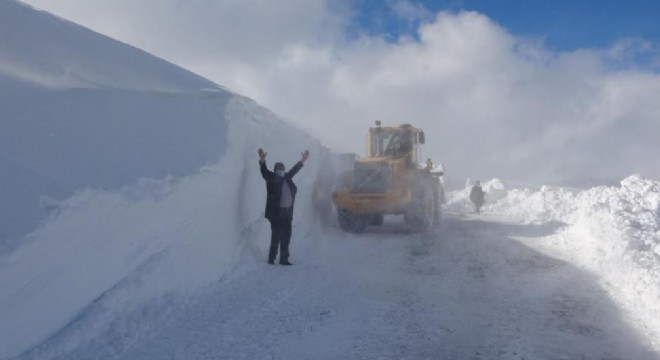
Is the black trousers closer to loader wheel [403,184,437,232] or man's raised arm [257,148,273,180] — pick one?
→ man's raised arm [257,148,273,180]

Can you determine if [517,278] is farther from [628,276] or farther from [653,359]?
[653,359]

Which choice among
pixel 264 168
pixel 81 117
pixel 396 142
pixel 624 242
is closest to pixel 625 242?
pixel 624 242

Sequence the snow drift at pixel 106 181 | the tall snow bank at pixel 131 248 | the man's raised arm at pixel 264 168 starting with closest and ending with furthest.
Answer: the tall snow bank at pixel 131 248
the snow drift at pixel 106 181
the man's raised arm at pixel 264 168

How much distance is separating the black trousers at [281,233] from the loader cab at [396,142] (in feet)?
21.2

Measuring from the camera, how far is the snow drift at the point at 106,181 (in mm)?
4035

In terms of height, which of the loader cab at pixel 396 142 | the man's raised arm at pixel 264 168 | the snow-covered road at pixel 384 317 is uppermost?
the loader cab at pixel 396 142

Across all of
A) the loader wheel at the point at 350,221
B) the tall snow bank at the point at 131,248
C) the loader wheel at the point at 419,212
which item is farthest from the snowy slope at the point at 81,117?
the loader wheel at the point at 419,212

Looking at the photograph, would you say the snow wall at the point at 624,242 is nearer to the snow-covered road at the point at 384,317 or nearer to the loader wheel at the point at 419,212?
the snow-covered road at the point at 384,317

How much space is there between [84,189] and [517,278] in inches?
240

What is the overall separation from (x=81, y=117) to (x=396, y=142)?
374 inches

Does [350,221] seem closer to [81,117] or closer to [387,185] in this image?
[387,185]

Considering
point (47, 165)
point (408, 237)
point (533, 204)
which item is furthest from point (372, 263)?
point (533, 204)

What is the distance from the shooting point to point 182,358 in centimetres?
423

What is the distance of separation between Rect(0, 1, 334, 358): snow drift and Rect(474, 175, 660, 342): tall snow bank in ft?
17.4
